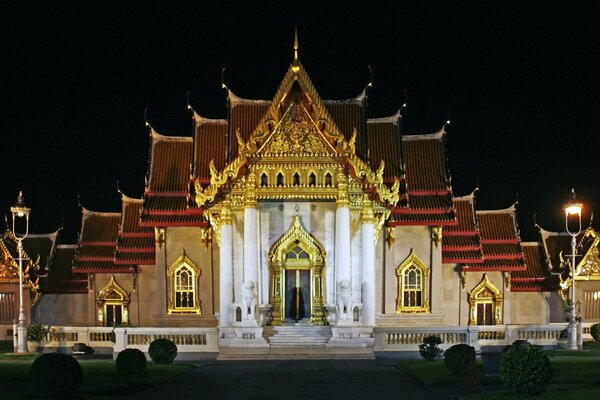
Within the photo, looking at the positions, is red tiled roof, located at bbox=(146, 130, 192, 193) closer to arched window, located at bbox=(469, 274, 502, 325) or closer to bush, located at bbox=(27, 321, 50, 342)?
bush, located at bbox=(27, 321, 50, 342)

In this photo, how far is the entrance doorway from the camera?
3803 cm

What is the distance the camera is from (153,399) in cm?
2173

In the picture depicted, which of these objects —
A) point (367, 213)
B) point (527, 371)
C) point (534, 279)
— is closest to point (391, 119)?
point (367, 213)

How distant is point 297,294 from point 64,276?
13.3 m

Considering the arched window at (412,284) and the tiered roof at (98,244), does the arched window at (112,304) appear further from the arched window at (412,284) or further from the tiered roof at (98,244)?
the arched window at (412,284)

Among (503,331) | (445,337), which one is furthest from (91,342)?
(503,331)

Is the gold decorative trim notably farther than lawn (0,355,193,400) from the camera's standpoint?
Yes

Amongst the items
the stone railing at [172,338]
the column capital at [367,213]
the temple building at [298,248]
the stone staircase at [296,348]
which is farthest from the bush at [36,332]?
the column capital at [367,213]

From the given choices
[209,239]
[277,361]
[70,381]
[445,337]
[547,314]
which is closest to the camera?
[70,381]

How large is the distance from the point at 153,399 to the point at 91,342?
16.2m

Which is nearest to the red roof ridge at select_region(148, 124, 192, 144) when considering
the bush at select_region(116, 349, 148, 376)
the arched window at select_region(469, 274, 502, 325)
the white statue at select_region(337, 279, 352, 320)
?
the white statue at select_region(337, 279, 352, 320)

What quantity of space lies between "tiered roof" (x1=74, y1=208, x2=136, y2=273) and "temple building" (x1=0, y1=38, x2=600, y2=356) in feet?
0.20

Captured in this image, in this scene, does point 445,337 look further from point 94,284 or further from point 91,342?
point 94,284

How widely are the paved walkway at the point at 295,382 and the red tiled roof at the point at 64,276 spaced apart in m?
14.8
